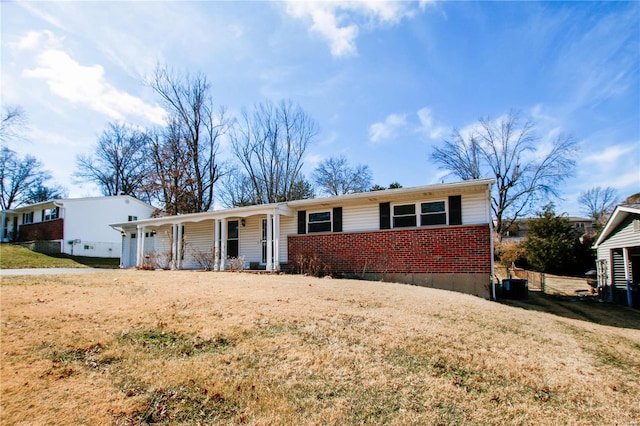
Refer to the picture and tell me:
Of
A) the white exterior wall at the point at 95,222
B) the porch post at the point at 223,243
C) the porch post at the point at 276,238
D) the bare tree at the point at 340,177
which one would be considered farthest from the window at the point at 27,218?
the porch post at the point at 276,238

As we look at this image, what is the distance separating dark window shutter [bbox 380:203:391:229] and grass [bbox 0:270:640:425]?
5713 mm

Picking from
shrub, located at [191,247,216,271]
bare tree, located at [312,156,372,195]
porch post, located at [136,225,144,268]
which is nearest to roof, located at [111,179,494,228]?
porch post, located at [136,225,144,268]

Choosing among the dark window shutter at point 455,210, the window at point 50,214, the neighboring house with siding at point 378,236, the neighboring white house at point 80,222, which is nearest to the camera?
the neighboring house with siding at point 378,236

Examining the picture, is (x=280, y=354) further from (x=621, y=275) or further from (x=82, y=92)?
(x=621, y=275)

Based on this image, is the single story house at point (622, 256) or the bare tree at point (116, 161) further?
the bare tree at point (116, 161)

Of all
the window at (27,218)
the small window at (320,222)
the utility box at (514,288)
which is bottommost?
the utility box at (514,288)

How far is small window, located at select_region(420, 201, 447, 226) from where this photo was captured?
1192cm

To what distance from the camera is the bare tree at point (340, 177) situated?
36781 mm

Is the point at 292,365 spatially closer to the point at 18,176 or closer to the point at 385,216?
the point at 385,216

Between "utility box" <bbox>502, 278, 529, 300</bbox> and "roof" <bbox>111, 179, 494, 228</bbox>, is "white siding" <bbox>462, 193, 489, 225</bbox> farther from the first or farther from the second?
"utility box" <bbox>502, 278, 529, 300</bbox>

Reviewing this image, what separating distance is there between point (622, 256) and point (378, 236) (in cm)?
1176

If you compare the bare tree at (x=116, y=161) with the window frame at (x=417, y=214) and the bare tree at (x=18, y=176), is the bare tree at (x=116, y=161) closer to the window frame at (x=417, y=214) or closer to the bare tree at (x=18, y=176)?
the bare tree at (x=18, y=176)

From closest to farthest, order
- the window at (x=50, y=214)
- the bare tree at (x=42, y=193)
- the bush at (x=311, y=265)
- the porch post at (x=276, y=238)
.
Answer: the bush at (x=311, y=265) → the porch post at (x=276, y=238) → the window at (x=50, y=214) → the bare tree at (x=42, y=193)

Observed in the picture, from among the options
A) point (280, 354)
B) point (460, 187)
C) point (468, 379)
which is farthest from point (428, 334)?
point (460, 187)
